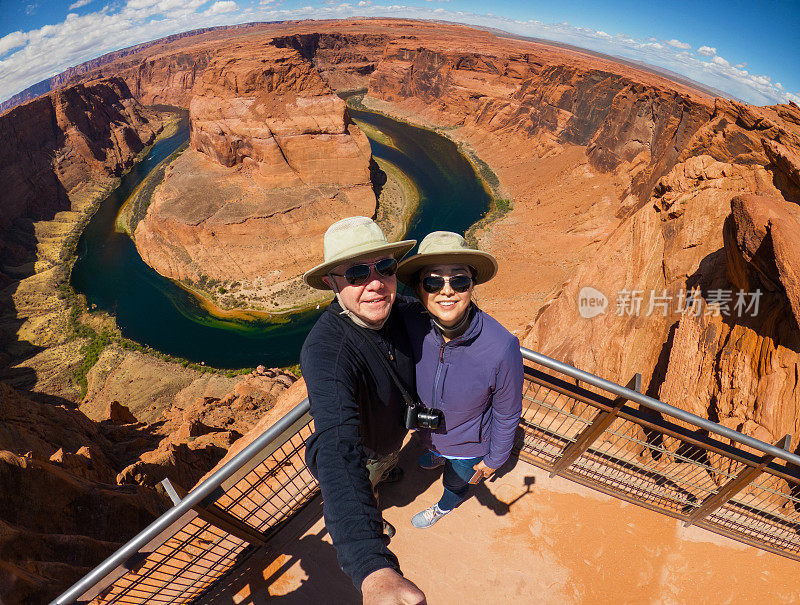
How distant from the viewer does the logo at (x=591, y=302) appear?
35.7ft

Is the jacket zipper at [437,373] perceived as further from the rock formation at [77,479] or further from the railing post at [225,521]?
the rock formation at [77,479]

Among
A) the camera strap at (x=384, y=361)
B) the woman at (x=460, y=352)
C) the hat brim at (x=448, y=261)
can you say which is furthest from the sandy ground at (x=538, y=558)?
the hat brim at (x=448, y=261)

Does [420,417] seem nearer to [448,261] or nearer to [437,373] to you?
[437,373]

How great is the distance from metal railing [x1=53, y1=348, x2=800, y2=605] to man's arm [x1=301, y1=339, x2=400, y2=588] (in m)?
1.15

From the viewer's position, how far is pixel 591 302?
37.2 feet

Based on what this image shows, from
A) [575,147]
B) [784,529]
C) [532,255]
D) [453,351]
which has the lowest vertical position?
[532,255]

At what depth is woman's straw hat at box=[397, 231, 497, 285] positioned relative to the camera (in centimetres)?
232

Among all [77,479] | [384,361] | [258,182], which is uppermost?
[258,182]

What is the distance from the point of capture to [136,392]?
75.7ft

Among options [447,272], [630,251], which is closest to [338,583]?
[447,272]

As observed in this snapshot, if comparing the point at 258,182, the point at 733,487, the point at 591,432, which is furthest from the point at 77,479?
the point at 258,182

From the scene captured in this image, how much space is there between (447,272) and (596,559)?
12.6 ft

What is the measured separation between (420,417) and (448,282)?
1045 millimetres

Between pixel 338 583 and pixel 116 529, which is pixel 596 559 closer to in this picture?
pixel 338 583
